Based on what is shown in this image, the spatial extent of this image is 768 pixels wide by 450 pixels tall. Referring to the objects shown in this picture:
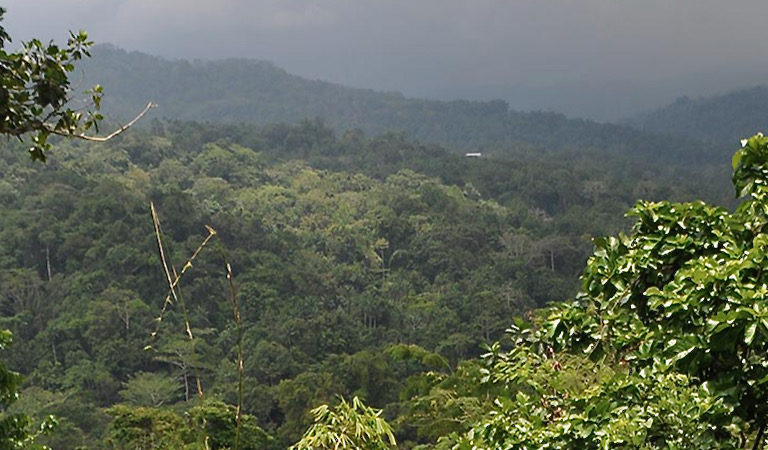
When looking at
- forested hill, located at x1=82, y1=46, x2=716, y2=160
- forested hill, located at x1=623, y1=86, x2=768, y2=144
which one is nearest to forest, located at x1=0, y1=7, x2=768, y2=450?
forested hill, located at x1=82, y1=46, x2=716, y2=160

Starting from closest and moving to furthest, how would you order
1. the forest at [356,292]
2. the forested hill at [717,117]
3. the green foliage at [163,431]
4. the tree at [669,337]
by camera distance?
1. the tree at [669,337]
2. the forest at [356,292]
3. the green foliage at [163,431]
4. the forested hill at [717,117]

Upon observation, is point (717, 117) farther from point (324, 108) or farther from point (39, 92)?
point (39, 92)

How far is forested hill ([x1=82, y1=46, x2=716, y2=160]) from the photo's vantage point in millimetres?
92438

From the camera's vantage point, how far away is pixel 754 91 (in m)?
138

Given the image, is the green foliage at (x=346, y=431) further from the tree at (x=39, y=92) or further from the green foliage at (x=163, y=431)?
the green foliage at (x=163, y=431)

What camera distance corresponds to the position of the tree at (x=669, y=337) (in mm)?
1635

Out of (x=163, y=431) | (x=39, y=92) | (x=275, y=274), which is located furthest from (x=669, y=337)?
(x=275, y=274)

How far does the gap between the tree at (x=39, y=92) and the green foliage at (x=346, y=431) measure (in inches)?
60.4

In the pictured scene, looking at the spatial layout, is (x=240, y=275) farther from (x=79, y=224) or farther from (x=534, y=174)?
(x=534, y=174)

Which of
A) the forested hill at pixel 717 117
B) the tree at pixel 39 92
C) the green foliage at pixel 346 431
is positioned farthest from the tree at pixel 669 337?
the forested hill at pixel 717 117

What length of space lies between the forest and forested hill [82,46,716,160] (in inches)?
914

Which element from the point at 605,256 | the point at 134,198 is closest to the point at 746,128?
the point at 134,198

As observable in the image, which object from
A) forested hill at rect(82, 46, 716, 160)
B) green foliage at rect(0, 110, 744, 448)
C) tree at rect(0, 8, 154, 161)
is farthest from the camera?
forested hill at rect(82, 46, 716, 160)

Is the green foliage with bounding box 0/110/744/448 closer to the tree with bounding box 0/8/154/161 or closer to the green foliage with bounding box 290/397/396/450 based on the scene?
the tree with bounding box 0/8/154/161
